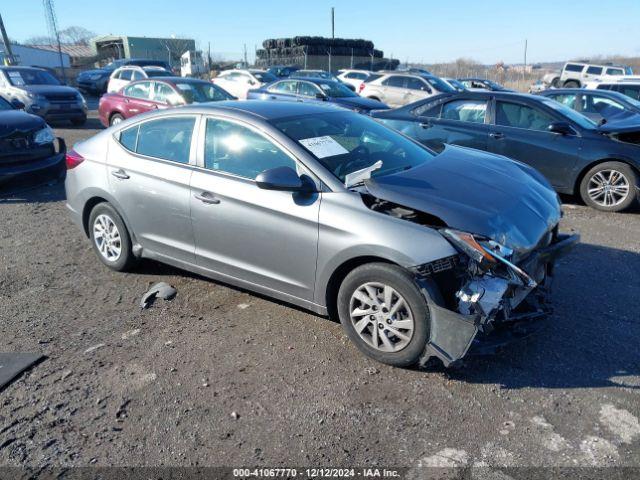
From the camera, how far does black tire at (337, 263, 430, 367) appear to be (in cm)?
314

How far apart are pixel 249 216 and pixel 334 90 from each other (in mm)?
11521

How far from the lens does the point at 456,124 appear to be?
782cm

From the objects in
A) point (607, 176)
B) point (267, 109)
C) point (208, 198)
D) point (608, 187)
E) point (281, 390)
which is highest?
point (267, 109)

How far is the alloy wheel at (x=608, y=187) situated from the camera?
22.5 ft

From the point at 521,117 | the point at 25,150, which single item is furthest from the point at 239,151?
the point at 25,150

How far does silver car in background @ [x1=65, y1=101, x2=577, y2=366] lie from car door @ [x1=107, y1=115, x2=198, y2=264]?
1 cm

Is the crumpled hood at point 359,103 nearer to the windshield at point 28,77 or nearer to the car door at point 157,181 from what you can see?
the car door at point 157,181

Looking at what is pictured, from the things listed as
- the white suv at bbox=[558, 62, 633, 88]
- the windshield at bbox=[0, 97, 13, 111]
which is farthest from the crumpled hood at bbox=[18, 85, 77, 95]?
the white suv at bbox=[558, 62, 633, 88]

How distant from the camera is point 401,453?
265 cm

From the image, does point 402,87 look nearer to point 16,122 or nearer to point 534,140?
point 534,140

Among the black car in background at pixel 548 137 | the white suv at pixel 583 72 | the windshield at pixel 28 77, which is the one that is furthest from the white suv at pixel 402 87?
the white suv at pixel 583 72

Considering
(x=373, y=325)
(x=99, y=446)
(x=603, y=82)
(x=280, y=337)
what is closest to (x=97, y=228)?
(x=280, y=337)

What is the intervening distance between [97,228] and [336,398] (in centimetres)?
321

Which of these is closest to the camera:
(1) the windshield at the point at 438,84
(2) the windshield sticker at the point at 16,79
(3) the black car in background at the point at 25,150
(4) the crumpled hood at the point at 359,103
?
(3) the black car in background at the point at 25,150
